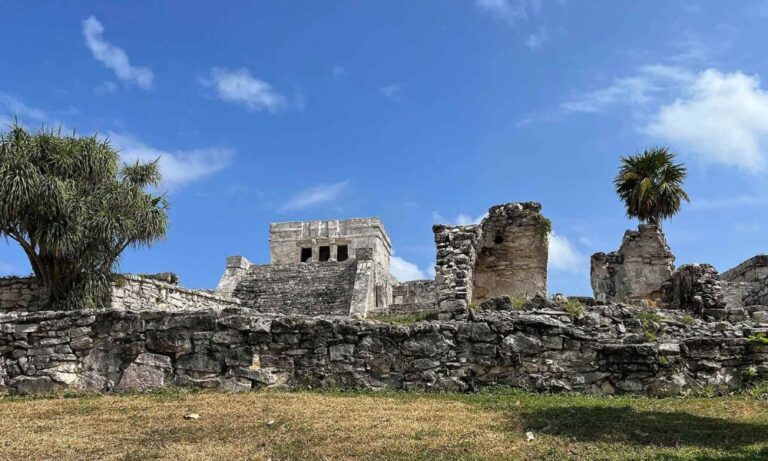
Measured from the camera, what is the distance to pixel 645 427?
6.21 m

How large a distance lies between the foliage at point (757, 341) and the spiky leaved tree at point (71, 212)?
1269 cm

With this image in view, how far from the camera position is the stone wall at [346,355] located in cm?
800

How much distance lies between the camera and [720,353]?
26.6 feet

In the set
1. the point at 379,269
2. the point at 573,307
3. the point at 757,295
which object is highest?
the point at 379,269

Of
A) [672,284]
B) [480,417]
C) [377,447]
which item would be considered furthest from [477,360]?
[672,284]

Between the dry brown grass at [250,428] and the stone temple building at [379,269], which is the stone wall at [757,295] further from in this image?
the dry brown grass at [250,428]

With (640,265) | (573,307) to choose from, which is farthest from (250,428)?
(640,265)

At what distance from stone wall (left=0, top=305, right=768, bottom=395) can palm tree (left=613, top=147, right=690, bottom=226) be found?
15413 mm

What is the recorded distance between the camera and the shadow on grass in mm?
5793

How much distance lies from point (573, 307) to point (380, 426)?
4.64 metres

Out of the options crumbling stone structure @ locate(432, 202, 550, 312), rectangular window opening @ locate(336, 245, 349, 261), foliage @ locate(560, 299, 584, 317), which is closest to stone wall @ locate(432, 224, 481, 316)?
crumbling stone structure @ locate(432, 202, 550, 312)

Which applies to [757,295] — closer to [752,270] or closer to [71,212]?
[752,270]

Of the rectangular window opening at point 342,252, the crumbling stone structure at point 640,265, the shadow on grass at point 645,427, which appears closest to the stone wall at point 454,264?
the shadow on grass at point 645,427

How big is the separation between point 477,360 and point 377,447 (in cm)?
263
